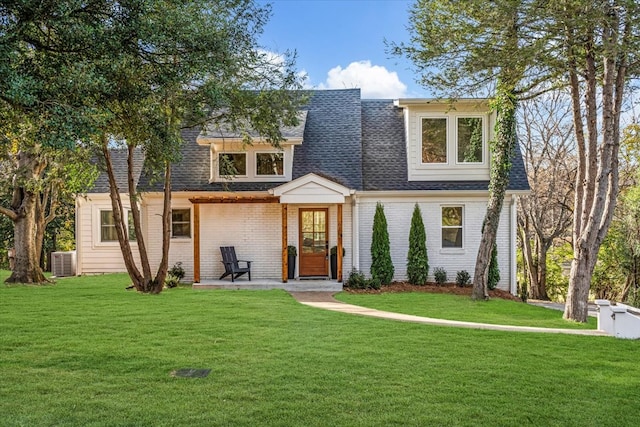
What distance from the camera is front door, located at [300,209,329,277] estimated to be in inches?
628

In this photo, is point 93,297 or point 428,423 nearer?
point 428,423

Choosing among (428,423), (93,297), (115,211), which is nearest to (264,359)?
(428,423)

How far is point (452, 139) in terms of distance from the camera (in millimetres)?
16031

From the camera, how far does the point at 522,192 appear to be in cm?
1545

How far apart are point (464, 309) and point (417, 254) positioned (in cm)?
405

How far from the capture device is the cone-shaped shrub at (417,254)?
15.3 m

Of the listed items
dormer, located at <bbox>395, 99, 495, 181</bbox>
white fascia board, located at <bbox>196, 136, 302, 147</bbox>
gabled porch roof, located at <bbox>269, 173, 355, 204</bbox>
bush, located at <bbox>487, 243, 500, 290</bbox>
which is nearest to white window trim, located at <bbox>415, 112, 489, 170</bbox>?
dormer, located at <bbox>395, 99, 495, 181</bbox>

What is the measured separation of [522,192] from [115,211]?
473 inches

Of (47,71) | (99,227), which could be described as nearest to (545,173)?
(99,227)

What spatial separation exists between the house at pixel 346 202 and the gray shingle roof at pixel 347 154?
0.06 meters

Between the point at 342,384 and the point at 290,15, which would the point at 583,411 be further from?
the point at 290,15

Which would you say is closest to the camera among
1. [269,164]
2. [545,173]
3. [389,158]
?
[269,164]

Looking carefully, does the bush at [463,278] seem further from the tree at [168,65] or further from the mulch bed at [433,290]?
the tree at [168,65]

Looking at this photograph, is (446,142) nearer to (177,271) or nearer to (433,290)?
(433,290)
